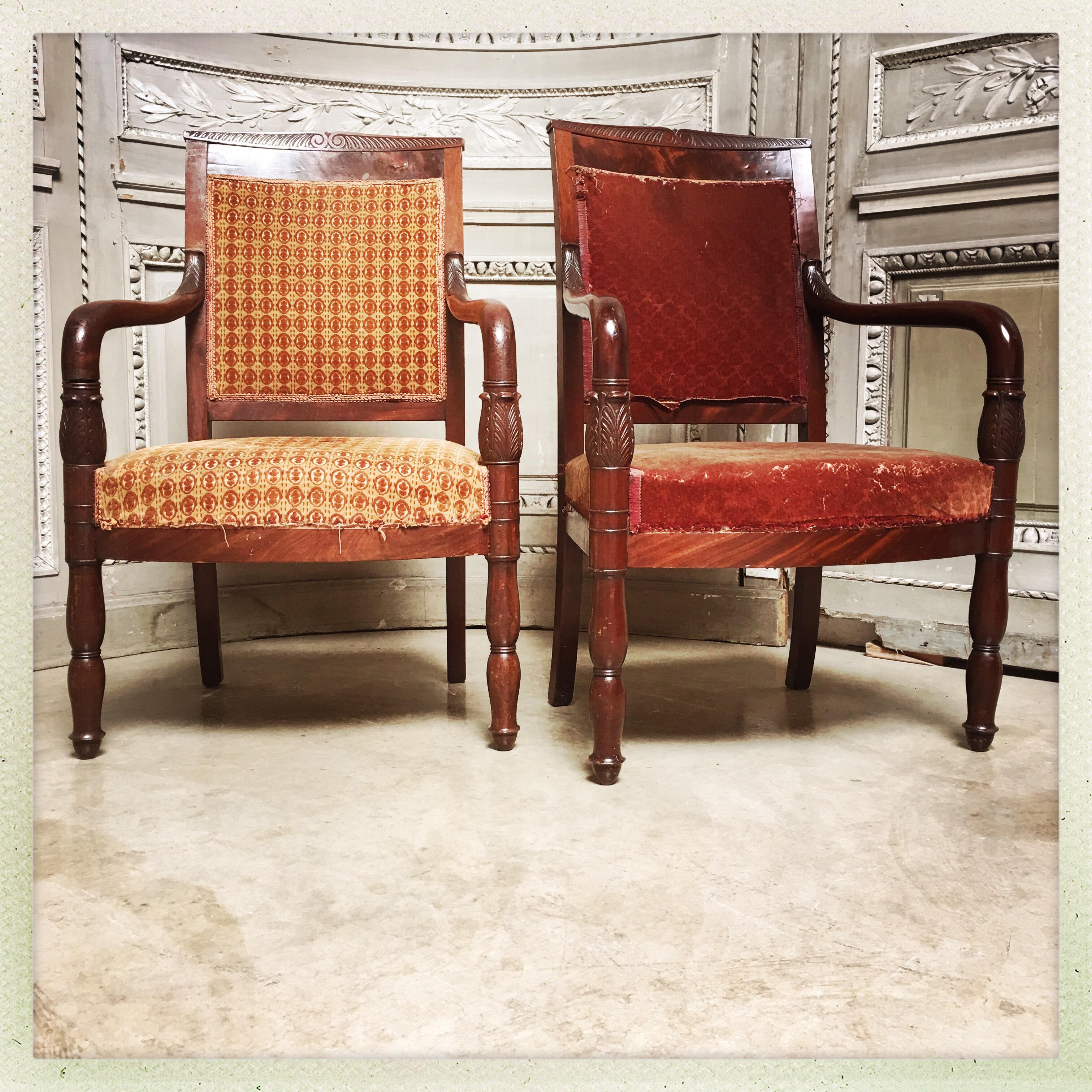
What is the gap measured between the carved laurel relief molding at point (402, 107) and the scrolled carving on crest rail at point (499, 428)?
129 cm

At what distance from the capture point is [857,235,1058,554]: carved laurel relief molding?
228cm

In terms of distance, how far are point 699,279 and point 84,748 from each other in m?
1.44

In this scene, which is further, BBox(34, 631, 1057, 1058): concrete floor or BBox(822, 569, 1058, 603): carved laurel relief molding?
BBox(822, 569, 1058, 603): carved laurel relief molding

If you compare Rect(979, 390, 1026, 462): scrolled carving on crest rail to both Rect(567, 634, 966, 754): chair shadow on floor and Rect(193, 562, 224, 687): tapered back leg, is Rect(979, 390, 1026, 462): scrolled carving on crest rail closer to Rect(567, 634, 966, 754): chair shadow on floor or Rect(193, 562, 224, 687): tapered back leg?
Rect(567, 634, 966, 754): chair shadow on floor

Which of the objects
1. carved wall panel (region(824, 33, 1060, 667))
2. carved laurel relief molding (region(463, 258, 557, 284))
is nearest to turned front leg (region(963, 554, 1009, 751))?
carved wall panel (region(824, 33, 1060, 667))

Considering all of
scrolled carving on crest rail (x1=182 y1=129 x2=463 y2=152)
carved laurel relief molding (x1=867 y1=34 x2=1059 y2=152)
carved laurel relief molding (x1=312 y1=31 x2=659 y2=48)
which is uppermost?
carved laurel relief molding (x1=312 y1=31 x2=659 y2=48)

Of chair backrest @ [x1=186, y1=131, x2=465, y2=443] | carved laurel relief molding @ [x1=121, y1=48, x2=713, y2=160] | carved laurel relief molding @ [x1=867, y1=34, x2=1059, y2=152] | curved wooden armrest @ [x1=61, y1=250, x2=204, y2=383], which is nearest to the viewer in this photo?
curved wooden armrest @ [x1=61, y1=250, x2=204, y2=383]

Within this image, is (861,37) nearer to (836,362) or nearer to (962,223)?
(962,223)

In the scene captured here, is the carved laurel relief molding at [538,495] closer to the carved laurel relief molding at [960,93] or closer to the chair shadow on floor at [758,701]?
the chair shadow on floor at [758,701]

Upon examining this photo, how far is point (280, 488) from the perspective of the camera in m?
1.58

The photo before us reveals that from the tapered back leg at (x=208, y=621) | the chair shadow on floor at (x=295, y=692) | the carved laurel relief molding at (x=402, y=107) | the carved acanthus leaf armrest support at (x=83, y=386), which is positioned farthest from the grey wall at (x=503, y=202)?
the carved acanthus leaf armrest support at (x=83, y=386)

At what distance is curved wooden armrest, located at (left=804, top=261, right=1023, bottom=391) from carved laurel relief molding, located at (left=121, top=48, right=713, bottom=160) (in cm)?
90

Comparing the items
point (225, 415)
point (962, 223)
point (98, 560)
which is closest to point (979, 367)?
point (962, 223)
